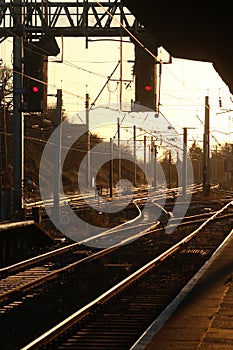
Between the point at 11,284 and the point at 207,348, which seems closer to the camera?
the point at 207,348

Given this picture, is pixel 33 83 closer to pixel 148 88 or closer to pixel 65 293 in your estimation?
pixel 148 88

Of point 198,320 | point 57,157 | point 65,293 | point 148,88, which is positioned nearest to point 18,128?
point 148,88

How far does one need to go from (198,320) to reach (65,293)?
3.82m

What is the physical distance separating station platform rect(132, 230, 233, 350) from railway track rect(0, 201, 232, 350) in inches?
57.3

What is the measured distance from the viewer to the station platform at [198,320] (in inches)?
376

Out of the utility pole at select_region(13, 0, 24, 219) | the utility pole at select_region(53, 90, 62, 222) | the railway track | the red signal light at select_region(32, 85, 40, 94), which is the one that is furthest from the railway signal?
the utility pole at select_region(53, 90, 62, 222)

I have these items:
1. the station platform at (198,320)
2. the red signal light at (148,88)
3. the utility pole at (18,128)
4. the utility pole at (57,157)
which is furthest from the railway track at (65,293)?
the utility pole at (57,157)

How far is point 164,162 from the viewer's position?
14250cm

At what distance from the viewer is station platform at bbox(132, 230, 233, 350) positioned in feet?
31.3

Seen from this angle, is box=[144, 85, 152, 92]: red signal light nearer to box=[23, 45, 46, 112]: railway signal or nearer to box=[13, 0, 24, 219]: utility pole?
box=[23, 45, 46, 112]: railway signal

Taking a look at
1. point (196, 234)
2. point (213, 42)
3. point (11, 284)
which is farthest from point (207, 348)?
point (196, 234)

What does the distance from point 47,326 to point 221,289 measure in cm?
433

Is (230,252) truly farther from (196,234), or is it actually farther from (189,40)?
(189,40)

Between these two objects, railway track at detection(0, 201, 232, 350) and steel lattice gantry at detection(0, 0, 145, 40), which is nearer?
railway track at detection(0, 201, 232, 350)
